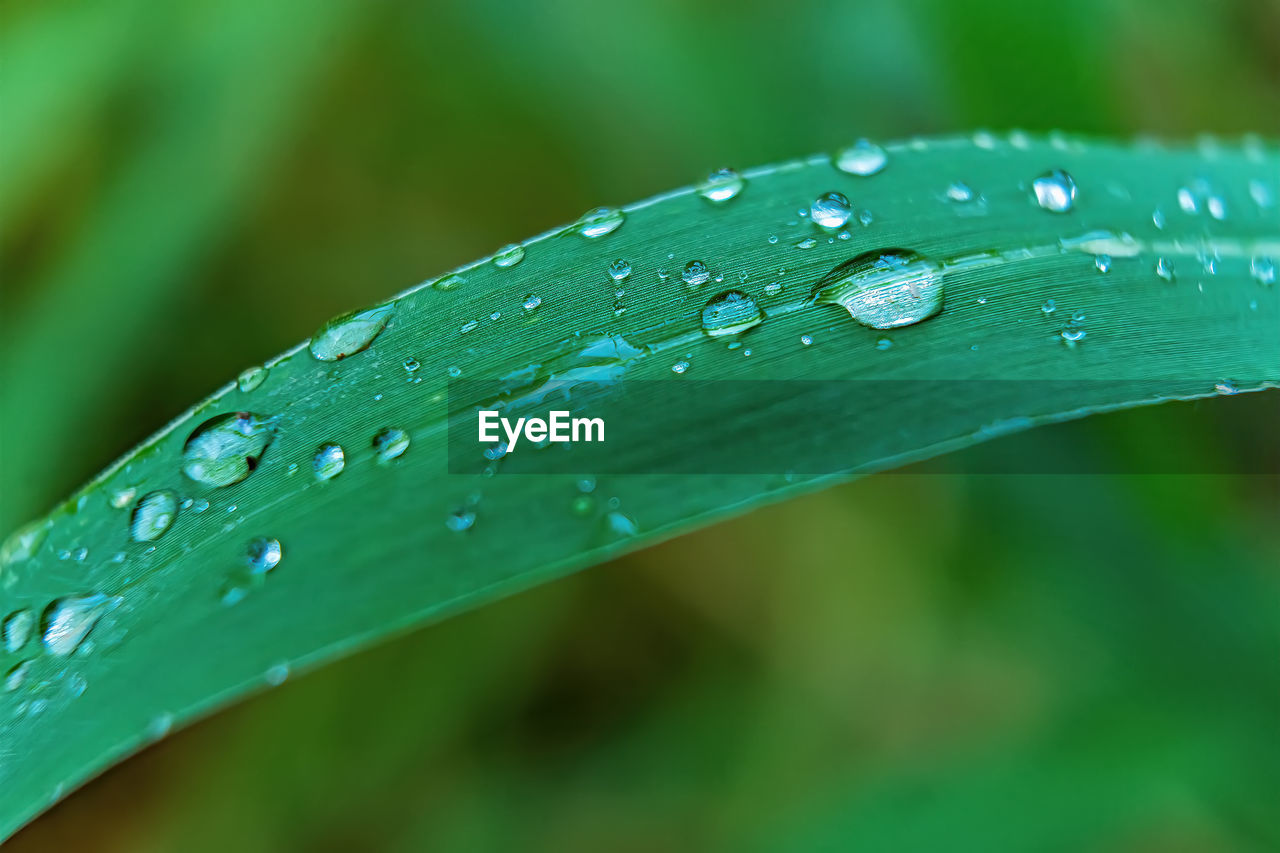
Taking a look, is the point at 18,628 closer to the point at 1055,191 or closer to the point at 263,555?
the point at 263,555

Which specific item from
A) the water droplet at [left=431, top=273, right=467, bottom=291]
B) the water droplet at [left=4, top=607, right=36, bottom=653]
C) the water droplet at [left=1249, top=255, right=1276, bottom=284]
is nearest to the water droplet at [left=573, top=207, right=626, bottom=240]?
the water droplet at [left=431, top=273, right=467, bottom=291]

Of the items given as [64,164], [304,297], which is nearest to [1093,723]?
[304,297]

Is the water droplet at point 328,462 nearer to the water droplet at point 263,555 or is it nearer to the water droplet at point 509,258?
the water droplet at point 263,555

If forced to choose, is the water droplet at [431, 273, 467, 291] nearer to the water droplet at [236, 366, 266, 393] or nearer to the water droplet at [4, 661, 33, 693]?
the water droplet at [236, 366, 266, 393]

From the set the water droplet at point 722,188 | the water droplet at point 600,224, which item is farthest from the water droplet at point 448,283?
the water droplet at point 722,188

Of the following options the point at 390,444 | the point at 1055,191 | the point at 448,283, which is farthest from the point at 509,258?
the point at 1055,191
